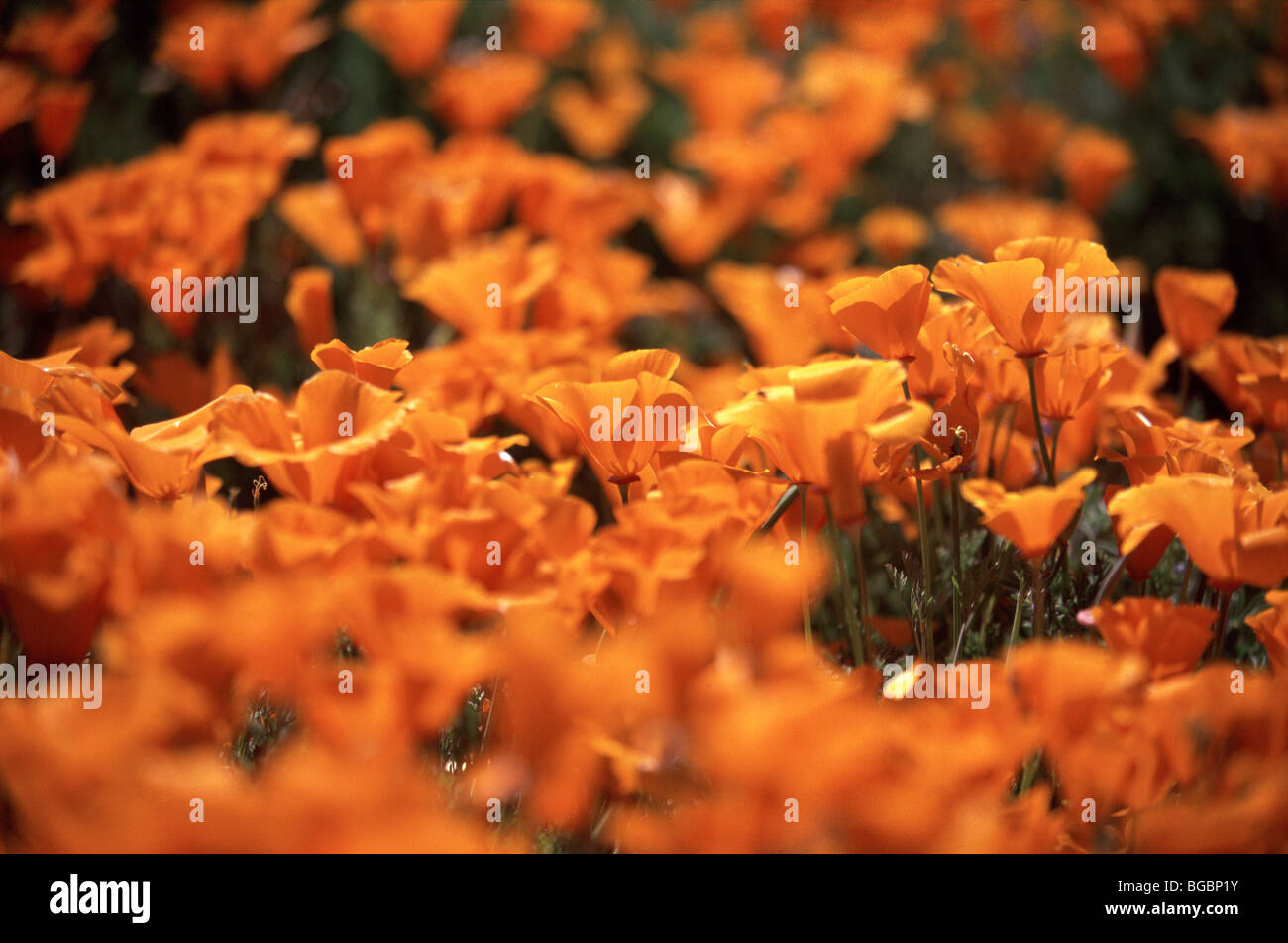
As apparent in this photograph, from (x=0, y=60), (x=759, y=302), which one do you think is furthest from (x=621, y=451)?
(x=0, y=60)

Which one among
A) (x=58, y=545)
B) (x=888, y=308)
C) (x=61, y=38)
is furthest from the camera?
(x=61, y=38)

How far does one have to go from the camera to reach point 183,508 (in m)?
0.84

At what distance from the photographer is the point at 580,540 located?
0.83 m

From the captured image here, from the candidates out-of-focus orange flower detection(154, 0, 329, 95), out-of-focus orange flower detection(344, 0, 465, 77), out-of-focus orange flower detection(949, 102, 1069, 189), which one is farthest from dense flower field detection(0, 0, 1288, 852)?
out-of-focus orange flower detection(949, 102, 1069, 189)

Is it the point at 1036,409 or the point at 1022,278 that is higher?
the point at 1022,278

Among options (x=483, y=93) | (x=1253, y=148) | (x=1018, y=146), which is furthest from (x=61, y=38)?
(x=1253, y=148)

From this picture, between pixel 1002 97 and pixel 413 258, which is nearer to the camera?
pixel 413 258

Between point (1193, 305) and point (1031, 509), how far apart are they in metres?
0.59

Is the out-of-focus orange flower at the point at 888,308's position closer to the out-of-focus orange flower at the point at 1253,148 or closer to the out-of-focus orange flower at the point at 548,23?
the out-of-focus orange flower at the point at 1253,148

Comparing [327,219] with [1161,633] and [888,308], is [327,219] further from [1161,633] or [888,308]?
[1161,633]

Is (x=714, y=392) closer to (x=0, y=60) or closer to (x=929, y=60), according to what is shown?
(x=0, y=60)

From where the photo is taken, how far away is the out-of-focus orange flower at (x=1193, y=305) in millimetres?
1279

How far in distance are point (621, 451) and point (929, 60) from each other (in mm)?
3421

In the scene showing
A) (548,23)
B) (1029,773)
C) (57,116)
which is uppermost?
(548,23)
